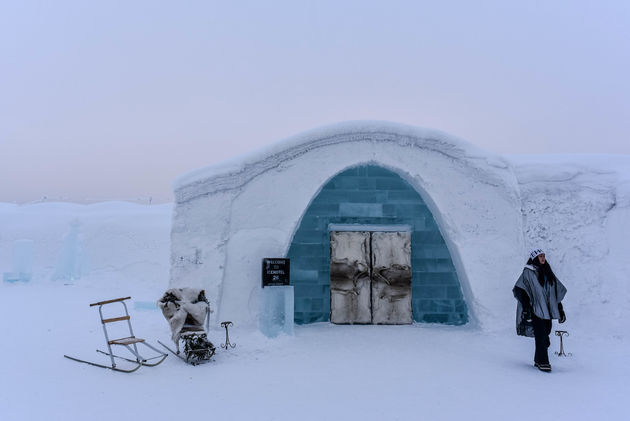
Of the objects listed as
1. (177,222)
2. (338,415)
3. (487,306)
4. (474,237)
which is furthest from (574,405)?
(177,222)

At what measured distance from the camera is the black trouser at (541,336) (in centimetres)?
608

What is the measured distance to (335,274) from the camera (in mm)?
9047

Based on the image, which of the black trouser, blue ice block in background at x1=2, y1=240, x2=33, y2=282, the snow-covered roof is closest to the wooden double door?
the snow-covered roof

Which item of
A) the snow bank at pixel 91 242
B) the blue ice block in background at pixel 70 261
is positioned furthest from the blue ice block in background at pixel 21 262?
the blue ice block in background at pixel 70 261

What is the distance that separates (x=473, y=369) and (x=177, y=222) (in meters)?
5.84

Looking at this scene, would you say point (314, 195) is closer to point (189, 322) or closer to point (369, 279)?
point (369, 279)

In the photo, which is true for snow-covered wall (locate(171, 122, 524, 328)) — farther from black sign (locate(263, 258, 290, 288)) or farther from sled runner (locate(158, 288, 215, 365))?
sled runner (locate(158, 288, 215, 365))

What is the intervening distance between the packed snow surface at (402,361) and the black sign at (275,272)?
37.1 inches

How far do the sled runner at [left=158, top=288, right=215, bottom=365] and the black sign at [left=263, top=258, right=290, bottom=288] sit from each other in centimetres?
121

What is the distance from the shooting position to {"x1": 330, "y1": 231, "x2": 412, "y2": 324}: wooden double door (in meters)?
9.01

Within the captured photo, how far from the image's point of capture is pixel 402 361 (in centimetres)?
652

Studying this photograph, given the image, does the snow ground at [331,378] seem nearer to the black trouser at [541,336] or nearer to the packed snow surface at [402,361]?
the packed snow surface at [402,361]

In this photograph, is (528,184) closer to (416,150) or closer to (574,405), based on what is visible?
(416,150)

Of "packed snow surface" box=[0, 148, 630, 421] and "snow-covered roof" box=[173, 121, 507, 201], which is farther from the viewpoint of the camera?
"snow-covered roof" box=[173, 121, 507, 201]
